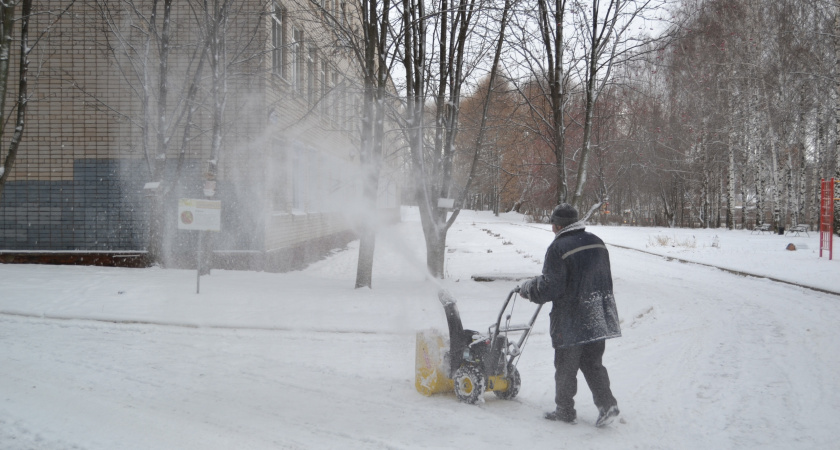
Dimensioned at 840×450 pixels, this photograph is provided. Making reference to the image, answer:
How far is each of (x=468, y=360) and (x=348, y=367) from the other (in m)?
1.79

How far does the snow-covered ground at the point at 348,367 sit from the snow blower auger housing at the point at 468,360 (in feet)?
0.50

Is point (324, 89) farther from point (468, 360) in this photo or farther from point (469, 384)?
point (469, 384)

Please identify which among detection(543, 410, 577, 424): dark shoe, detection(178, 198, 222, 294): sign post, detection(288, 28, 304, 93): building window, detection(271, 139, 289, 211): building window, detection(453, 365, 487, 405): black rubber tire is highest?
detection(288, 28, 304, 93): building window

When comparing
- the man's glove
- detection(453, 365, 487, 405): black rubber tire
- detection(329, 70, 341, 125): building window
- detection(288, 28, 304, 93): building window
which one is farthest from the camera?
detection(288, 28, 304, 93): building window

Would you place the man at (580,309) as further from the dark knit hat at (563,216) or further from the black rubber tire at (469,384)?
the black rubber tire at (469,384)

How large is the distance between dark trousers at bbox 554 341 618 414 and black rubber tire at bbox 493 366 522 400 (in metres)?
0.61

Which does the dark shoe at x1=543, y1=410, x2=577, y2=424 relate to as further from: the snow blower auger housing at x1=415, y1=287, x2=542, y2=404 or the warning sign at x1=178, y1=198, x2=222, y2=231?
the warning sign at x1=178, y1=198, x2=222, y2=231

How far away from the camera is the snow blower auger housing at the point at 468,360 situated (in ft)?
16.9

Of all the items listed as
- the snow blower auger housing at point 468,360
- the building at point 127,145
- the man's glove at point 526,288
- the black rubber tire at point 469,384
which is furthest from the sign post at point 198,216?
the man's glove at point 526,288

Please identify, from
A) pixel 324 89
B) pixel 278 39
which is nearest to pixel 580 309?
pixel 324 89

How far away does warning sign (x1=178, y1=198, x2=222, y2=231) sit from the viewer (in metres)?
10.1

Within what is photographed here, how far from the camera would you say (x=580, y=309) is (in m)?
4.64

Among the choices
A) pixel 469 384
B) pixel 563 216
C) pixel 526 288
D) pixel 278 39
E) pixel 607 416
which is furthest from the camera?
pixel 278 39

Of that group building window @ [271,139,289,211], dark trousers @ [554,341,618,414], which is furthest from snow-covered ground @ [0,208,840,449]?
building window @ [271,139,289,211]
